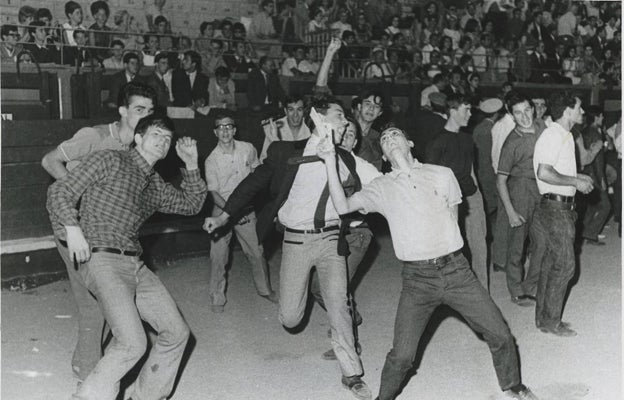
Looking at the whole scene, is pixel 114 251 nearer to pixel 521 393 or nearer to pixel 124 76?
pixel 521 393

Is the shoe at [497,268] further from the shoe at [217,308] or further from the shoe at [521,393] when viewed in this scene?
the shoe at [521,393]

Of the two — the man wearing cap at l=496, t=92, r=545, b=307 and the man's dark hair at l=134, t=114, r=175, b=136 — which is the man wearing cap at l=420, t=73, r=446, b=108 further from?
the man's dark hair at l=134, t=114, r=175, b=136

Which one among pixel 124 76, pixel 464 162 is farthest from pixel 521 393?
pixel 124 76

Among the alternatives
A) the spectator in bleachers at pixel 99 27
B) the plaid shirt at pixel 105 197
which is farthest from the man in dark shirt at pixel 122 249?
the spectator in bleachers at pixel 99 27

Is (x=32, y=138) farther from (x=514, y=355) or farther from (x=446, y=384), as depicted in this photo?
(x=514, y=355)

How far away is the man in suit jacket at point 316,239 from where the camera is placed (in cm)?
484

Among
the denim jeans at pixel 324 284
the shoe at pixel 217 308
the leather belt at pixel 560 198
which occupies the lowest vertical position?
the shoe at pixel 217 308

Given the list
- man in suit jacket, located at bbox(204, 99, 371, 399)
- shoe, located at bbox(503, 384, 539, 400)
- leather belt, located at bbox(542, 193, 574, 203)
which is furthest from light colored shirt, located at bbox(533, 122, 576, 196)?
shoe, located at bbox(503, 384, 539, 400)

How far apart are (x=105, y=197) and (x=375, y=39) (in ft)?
39.3

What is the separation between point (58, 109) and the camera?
938 centimetres

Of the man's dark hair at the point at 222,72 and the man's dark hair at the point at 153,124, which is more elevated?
the man's dark hair at the point at 153,124

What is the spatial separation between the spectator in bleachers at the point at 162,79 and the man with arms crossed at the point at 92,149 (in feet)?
17.7

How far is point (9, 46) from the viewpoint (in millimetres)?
10133

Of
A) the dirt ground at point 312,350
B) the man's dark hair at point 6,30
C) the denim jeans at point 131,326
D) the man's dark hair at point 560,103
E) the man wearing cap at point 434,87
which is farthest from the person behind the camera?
the man wearing cap at point 434,87
